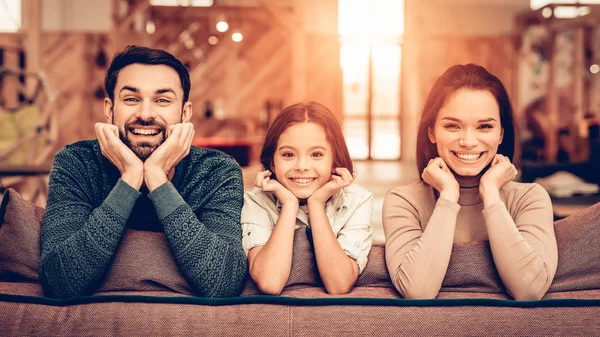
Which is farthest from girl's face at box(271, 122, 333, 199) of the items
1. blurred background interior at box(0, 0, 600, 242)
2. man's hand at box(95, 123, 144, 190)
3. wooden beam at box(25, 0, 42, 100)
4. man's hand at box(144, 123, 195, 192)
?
wooden beam at box(25, 0, 42, 100)

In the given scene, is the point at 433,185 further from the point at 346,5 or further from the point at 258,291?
the point at 346,5

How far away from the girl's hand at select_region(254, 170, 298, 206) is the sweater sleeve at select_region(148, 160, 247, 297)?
15 centimetres

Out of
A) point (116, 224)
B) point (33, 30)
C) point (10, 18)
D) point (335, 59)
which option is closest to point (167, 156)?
point (116, 224)

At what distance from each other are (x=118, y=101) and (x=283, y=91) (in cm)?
950

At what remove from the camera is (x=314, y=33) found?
→ 11383 mm

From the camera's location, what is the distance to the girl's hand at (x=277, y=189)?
1583mm

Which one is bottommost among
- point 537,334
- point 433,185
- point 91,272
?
point 537,334

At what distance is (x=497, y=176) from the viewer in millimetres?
1549

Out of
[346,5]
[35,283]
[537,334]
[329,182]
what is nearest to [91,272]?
[35,283]

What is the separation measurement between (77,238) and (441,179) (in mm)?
911

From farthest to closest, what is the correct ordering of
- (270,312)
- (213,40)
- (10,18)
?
(213,40)
(10,18)
(270,312)

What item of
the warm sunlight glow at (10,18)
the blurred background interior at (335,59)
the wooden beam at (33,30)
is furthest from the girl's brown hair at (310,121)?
the warm sunlight glow at (10,18)

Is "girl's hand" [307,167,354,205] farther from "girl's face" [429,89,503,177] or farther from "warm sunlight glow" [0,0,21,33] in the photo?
"warm sunlight glow" [0,0,21,33]

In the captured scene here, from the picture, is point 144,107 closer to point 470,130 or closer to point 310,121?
point 310,121
